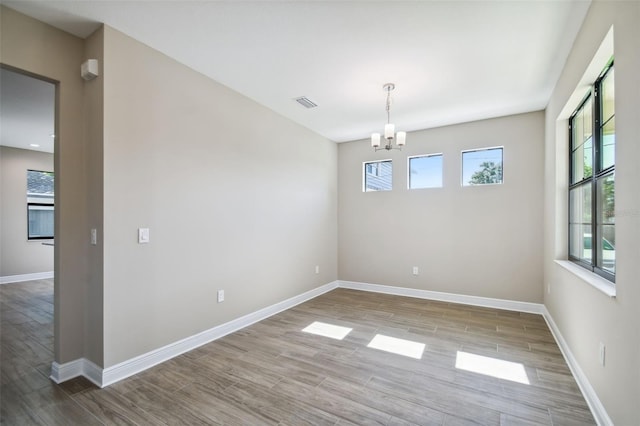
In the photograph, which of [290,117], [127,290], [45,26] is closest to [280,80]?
[290,117]

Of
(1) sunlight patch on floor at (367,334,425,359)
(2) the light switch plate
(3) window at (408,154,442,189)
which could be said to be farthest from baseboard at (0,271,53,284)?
(3) window at (408,154,442,189)

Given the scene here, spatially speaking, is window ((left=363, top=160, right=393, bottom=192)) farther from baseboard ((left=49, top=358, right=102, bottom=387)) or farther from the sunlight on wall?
baseboard ((left=49, top=358, right=102, bottom=387))

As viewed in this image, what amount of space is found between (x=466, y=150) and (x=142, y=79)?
438cm

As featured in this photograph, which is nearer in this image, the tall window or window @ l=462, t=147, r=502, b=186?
the tall window

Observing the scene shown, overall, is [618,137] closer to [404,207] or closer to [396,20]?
[396,20]

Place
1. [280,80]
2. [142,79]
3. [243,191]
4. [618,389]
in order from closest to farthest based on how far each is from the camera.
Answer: [618,389]
[142,79]
[280,80]
[243,191]

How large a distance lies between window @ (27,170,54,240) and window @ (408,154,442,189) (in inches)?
311

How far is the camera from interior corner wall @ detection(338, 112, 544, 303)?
13.8 feet

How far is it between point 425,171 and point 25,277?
8417mm

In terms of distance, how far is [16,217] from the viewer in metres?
6.15

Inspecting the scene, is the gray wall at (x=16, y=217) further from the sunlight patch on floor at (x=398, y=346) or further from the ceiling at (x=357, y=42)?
the sunlight patch on floor at (x=398, y=346)

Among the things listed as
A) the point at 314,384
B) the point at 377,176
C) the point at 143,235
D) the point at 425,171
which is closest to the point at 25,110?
the point at 143,235

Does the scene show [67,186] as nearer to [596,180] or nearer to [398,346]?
[398,346]

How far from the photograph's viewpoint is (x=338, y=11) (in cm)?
217
